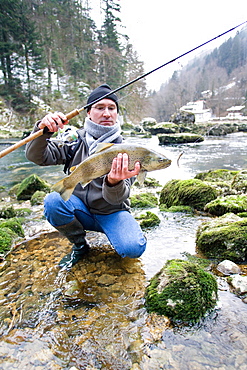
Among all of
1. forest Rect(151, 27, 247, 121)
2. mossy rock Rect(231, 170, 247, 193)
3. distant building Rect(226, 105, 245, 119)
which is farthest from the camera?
forest Rect(151, 27, 247, 121)

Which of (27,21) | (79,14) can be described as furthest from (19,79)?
(79,14)

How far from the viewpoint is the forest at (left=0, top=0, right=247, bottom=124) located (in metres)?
34.4

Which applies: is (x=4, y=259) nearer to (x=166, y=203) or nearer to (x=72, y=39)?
(x=166, y=203)

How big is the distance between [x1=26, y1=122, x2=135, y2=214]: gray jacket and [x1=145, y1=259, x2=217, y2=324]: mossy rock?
0.99m

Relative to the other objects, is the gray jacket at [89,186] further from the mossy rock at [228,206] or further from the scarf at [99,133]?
the mossy rock at [228,206]

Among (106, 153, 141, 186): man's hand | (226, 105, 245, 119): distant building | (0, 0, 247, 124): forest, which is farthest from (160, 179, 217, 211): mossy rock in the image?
(226, 105, 245, 119): distant building

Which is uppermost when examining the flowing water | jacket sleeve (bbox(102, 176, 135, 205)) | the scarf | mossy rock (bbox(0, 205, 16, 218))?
the scarf

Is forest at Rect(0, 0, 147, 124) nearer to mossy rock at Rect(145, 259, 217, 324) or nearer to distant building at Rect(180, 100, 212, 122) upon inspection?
distant building at Rect(180, 100, 212, 122)

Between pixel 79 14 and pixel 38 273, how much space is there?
58.5 meters

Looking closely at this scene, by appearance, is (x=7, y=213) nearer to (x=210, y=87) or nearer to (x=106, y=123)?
(x=106, y=123)

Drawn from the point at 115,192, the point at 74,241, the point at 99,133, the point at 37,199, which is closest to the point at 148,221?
the point at 74,241

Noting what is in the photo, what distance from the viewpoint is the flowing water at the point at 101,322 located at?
1.70 m

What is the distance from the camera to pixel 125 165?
2.44m

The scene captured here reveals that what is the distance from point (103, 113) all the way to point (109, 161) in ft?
3.09
